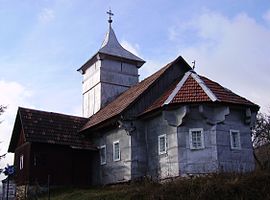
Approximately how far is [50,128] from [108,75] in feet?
23.8

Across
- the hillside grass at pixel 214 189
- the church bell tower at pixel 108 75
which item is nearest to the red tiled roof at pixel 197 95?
the hillside grass at pixel 214 189

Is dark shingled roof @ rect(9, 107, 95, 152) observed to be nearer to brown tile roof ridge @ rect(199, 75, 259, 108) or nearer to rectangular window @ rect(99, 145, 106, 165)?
rectangular window @ rect(99, 145, 106, 165)

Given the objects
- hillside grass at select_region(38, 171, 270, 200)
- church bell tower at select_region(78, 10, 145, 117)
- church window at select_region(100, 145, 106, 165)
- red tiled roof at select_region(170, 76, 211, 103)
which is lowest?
hillside grass at select_region(38, 171, 270, 200)

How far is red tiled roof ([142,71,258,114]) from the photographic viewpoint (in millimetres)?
21625

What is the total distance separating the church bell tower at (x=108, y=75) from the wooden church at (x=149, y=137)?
1554 mm

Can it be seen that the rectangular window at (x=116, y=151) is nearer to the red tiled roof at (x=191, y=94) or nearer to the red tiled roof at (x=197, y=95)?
the red tiled roof at (x=197, y=95)

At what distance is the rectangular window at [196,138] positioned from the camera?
2124 centimetres

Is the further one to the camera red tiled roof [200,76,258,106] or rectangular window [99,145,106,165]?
rectangular window [99,145,106,165]

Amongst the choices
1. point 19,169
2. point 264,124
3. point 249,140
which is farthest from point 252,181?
point 264,124

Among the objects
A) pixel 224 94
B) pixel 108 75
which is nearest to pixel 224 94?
pixel 224 94

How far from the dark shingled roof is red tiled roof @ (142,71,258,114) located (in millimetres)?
5749

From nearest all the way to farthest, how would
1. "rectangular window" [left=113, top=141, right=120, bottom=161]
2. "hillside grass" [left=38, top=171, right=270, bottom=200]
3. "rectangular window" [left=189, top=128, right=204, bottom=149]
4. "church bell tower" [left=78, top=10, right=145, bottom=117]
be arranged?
"hillside grass" [left=38, top=171, right=270, bottom=200] < "rectangular window" [left=189, top=128, right=204, bottom=149] < "rectangular window" [left=113, top=141, right=120, bottom=161] < "church bell tower" [left=78, top=10, right=145, bottom=117]

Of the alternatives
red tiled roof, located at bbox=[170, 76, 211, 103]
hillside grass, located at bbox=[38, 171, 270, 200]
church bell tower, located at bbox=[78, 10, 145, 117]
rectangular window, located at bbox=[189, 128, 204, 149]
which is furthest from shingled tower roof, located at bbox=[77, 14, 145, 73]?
hillside grass, located at bbox=[38, 171, 270, 200]

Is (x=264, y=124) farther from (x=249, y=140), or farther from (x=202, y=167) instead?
(x=202, y=167)
